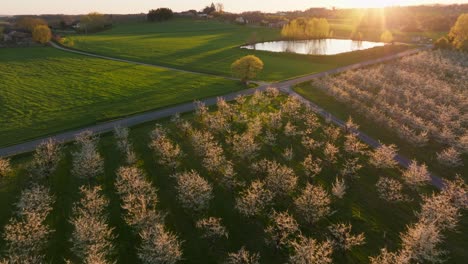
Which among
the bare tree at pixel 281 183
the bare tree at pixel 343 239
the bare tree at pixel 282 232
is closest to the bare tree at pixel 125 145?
the bare tree at pixel 281 183

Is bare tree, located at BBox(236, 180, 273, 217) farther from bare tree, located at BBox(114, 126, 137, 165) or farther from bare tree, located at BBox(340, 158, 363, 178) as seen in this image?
bare tree, located at BBox(114, 126, 137, 165)

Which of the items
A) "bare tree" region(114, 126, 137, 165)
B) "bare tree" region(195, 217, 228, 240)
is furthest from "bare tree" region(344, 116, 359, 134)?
"bare tree" region(114, 126, 137, 165)

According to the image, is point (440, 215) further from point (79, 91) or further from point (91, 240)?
point (79, 91)

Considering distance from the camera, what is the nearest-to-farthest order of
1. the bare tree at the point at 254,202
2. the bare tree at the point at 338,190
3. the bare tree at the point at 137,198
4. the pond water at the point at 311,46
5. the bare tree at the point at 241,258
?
the bare tree at the point at 241,258 → the bare tree at the point at 137,198 → the bare tree at the point at 254,202 → the bare tree at the point at 338,190 → the pond water at the point at 311,46

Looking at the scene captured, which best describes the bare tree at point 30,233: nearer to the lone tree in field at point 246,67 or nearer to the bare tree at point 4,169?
the bare tree at point 4,169

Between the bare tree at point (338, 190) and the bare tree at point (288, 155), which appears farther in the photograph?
the bare tree at point (288, 155)
